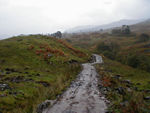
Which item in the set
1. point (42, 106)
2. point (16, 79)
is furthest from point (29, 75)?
point (42, 106)

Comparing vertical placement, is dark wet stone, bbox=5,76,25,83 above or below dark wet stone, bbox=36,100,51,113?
below

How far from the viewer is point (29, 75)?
940 inches

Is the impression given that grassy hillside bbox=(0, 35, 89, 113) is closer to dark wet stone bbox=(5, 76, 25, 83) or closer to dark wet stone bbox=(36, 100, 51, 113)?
dark wet stone bbox=(5, 76, 25, 83)

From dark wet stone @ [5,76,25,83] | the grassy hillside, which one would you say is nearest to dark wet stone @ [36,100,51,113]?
the grassy hillside

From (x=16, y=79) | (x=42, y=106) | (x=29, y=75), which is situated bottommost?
(x=29, y=75)

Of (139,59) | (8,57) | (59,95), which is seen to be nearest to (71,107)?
(59,95)

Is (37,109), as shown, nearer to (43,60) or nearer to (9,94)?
(9,94)

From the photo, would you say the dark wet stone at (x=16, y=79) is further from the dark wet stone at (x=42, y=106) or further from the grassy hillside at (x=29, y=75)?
the dark wet stone at (x=42, y=106)

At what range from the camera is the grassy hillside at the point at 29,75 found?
1304 cm

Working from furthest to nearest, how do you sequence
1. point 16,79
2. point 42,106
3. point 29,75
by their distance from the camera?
1. point 29,75
2. point 16,79
3. point 42,106

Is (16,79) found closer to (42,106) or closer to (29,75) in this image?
(29,75)

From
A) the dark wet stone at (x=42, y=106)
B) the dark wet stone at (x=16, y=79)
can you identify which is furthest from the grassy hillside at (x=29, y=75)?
the dark wet stone at (x=42, y=106)

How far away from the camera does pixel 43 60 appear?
3725cm

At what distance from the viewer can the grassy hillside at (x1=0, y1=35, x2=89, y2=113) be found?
13.0 m
